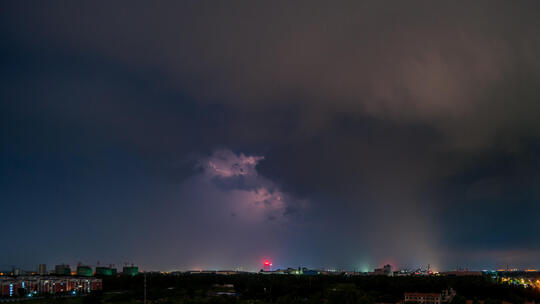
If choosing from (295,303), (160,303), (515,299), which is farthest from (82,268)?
(515,299)

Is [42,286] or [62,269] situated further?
[62,269]

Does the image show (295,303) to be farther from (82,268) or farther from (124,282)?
(82,268)

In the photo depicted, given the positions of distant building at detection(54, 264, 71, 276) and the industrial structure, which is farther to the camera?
distant building at detection(54, 264, 71, 276)

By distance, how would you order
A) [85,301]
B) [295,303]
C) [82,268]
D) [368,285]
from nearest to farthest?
[295,303], [85,301], [368,285], [82,268]

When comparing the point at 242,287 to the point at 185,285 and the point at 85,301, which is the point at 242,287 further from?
the point at 85,301

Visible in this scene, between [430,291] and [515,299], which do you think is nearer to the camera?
[515,299]

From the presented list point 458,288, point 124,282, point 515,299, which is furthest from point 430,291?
point 124,282

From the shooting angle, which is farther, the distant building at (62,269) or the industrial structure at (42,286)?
the distant building at (62,269)

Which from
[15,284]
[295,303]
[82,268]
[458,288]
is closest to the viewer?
[295,303]

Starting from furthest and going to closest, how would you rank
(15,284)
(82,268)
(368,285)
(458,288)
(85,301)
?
(82,268) < (368,285) < (458,288) < (15,284) < (85,301)
